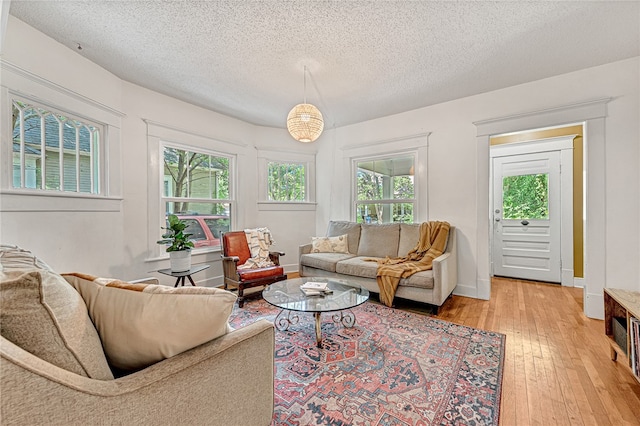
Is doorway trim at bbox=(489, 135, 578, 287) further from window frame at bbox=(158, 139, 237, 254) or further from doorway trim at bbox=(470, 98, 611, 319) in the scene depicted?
window frame at bbox=(158, 139, 237, 254)

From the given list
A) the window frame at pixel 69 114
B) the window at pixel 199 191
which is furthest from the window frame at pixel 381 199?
the window frame at pixel 69 114

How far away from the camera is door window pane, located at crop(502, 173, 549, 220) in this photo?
13.8ft

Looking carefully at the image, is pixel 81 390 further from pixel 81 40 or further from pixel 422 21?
pixel 81 40

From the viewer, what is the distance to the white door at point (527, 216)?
4.11 meters

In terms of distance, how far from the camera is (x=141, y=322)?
34.0 inches

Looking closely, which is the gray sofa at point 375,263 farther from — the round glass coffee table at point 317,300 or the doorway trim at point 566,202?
the doorway trim at point 566,202

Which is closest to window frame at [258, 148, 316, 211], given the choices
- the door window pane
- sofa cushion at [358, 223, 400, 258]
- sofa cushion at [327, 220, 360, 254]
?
sofa cushion at [327, 220, 360, 254]

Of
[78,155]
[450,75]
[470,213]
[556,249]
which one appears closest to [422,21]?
[450,75]

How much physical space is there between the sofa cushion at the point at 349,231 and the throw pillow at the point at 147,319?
3.43 meters

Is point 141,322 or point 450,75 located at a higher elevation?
point 450,75

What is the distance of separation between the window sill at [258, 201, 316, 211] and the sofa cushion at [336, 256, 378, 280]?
179 cm

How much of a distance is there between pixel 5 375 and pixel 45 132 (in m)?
2.84

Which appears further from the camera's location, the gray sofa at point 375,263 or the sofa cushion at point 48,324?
the gray sofa at point 375,263

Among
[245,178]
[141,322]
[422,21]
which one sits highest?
[422,21]
